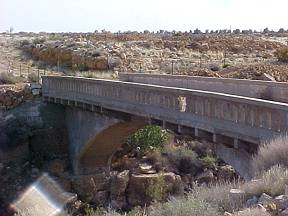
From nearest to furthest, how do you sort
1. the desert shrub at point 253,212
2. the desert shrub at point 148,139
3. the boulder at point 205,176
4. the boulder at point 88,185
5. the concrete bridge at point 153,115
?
the desert shrub at point 253,212 → the concrete bridge at point 153,115 → the boulder at point 205,176 → the boulder at point 88,185 → the desert shrub at point 148,139

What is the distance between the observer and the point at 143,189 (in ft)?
78.9

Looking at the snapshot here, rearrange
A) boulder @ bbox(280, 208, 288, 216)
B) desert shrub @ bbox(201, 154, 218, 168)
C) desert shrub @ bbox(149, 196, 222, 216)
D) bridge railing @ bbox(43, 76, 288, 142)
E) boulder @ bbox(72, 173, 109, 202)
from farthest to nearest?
desert shrub @ bbox(201, 154, 218, 168) < boulder @ bbox(72, 173, 109, 202) < bridge railing @ bbox(43, 76, 288, 142) < desert shrub @ bbox(149, 196, 222, 216) < boulder @ bbox(280, 208, 288, 216)

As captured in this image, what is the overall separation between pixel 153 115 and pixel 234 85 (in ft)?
9.54

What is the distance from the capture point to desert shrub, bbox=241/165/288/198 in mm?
7422

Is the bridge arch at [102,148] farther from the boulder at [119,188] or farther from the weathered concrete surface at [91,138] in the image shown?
the boulder at [119,188]

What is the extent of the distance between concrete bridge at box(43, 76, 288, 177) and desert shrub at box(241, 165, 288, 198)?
303cm

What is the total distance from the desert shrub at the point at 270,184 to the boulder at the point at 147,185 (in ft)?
50.2

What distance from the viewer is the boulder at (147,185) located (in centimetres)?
2322

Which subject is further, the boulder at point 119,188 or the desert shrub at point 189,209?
the boulder at point 119,188

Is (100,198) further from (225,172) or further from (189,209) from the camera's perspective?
(189,209)

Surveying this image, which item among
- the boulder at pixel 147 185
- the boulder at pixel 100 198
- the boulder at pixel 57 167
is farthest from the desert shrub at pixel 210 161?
the boulder at pixel 57 167

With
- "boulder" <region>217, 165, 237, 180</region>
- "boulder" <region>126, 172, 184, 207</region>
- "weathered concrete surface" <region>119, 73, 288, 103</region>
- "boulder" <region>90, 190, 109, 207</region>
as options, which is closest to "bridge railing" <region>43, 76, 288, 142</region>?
"weathered concrete surface" <region>119, 73, 288, 103</region>

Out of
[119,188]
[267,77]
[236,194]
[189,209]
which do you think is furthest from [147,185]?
[189,209]

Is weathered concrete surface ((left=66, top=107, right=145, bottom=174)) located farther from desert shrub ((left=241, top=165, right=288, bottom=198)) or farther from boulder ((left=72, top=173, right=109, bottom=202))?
desert shrub ((left=241, top=165, right=288, bottom=198))
